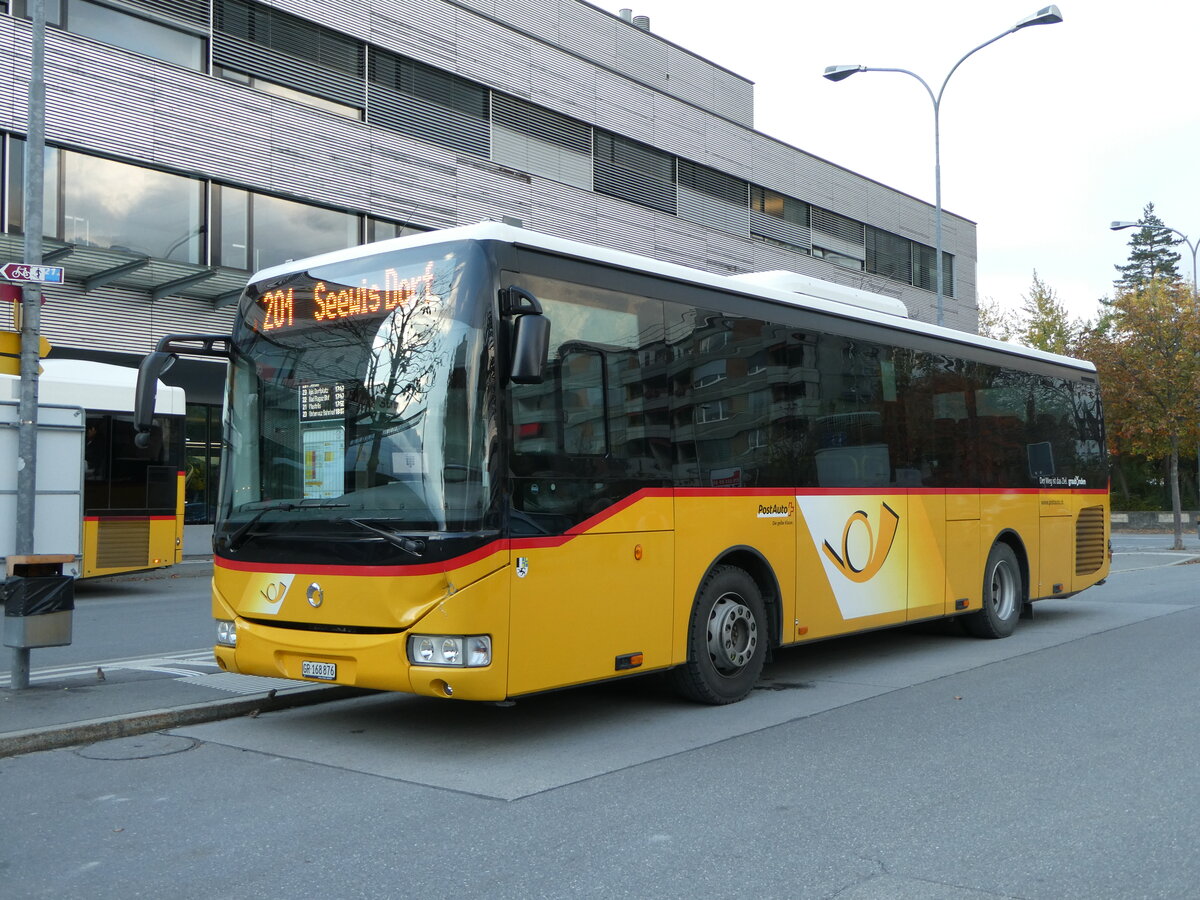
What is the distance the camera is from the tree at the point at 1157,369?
1314 inches

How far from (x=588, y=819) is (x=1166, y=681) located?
238 inches

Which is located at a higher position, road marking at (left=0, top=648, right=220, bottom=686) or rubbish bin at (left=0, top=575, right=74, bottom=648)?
rubbish bin at (left=0, top=575, right=74, bottom=648)

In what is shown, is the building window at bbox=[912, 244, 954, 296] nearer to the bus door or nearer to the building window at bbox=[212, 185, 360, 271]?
the building window at bbox=[212, 185, 360, 271]

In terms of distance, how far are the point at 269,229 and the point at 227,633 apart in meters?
19.5

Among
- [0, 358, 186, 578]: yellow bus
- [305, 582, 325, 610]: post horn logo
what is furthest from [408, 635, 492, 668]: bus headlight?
[0, 358, 186, 578]: yellow bus

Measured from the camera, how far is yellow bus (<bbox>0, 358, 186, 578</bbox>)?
1675cm

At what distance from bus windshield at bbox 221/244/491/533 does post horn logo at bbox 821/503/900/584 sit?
3.95m

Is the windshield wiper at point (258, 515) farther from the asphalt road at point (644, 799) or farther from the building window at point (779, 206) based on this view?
the building window at point (779, 206)

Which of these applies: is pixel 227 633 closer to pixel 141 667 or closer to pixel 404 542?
pixel 404 542

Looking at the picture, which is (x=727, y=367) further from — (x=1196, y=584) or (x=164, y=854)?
(x=1196, y=584)

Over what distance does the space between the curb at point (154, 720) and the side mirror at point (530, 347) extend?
3166 millimetres

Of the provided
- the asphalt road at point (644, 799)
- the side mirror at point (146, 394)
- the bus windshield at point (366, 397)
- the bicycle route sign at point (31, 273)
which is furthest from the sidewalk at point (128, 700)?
the bicycle route sign at point (31, 273)

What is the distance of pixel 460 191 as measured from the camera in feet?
96.2

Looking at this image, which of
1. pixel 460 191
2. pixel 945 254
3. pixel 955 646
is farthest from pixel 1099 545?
pixel 945 254
